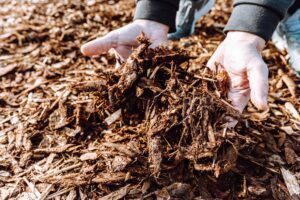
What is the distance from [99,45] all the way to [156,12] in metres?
0.61

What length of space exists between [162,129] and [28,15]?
275cm

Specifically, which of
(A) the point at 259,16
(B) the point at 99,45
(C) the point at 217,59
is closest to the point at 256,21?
(A) the point at 259,16

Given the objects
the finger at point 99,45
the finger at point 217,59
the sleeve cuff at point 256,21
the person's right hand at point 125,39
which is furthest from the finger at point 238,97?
the finger at point 99,45

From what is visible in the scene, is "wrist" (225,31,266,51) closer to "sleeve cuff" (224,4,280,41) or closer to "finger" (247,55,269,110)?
"sleeve cuff" (224,4,280,41)

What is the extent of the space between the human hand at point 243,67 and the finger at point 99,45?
0.72m

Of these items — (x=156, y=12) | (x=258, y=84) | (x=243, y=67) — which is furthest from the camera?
(x=156, y=12)

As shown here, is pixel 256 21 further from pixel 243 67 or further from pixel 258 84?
pixel 258 84

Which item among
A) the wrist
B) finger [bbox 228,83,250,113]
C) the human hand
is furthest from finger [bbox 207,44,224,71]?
finger [bbox 228,83,250,113]

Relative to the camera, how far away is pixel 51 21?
3.78 metres

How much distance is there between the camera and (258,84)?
6.23 feet

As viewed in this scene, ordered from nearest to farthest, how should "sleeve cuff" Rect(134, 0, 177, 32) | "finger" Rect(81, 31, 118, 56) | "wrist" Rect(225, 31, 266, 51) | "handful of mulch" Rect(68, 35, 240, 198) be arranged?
"handful of mulch" Rect(68, 35, 240, 198) → "wrist" Rect(225, 31, 266, 51) → "finger" Rect(81, 31, 118, 56) → "sleeve cuff" Rect(134, 0, 177, 32)

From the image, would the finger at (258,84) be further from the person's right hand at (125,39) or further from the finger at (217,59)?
the person's right hand at (125,39)

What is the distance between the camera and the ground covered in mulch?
73.7 inches

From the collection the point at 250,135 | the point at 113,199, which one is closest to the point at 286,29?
the point at 250,135
